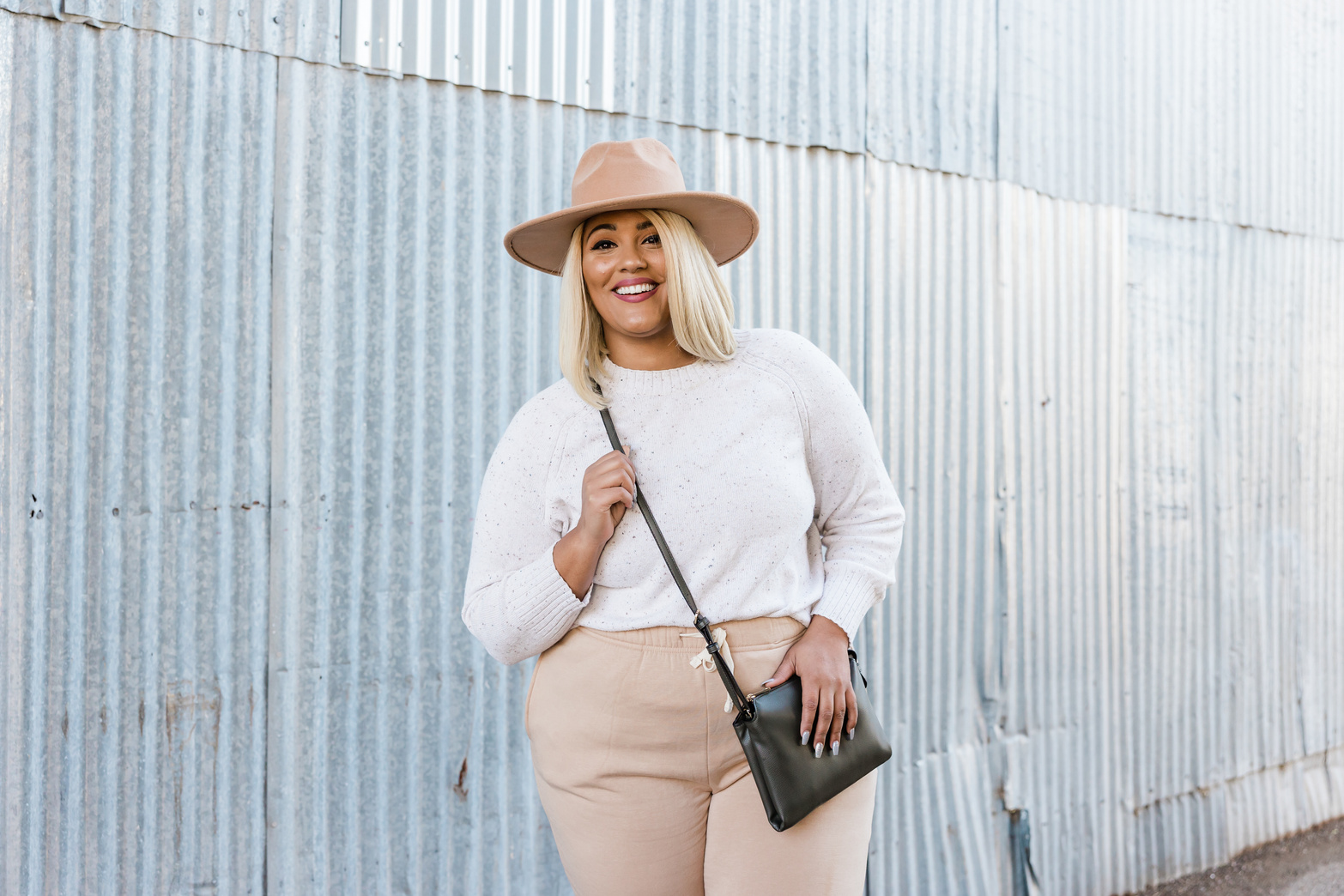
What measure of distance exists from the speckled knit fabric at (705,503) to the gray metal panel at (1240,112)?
11.3 ft

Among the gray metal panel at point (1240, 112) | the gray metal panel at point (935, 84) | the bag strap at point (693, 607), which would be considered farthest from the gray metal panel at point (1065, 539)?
the bag strap at point (693, 607)

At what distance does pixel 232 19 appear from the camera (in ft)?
8.63

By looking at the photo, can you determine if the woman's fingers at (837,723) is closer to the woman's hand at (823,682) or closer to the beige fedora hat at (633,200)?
the woman's hand at (823,682)

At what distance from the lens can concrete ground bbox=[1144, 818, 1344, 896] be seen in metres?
4.36

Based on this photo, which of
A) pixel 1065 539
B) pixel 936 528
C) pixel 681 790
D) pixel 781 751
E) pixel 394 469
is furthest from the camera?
pixel 1065 539

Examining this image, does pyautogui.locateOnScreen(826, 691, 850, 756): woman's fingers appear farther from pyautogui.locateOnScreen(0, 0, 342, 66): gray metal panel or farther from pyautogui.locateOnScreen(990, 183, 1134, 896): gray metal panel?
pyautogui.locateOnScreen(990, 183, 1134, 896): gray metal panel

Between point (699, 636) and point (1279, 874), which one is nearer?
point (699, 636)

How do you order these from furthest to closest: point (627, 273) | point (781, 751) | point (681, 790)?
point (627, 273) → point (681, 790) → point (781, 751)

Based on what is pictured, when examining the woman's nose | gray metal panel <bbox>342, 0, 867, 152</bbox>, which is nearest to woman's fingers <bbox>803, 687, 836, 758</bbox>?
the woman's nose

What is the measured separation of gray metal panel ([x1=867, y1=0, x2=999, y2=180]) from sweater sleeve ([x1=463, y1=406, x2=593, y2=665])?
2450mm

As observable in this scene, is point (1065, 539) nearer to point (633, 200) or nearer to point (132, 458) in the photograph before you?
point (633, 200)

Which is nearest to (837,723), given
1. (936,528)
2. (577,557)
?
(577,557)

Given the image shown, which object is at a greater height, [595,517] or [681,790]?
[595,517]

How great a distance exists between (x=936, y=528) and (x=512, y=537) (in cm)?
242
